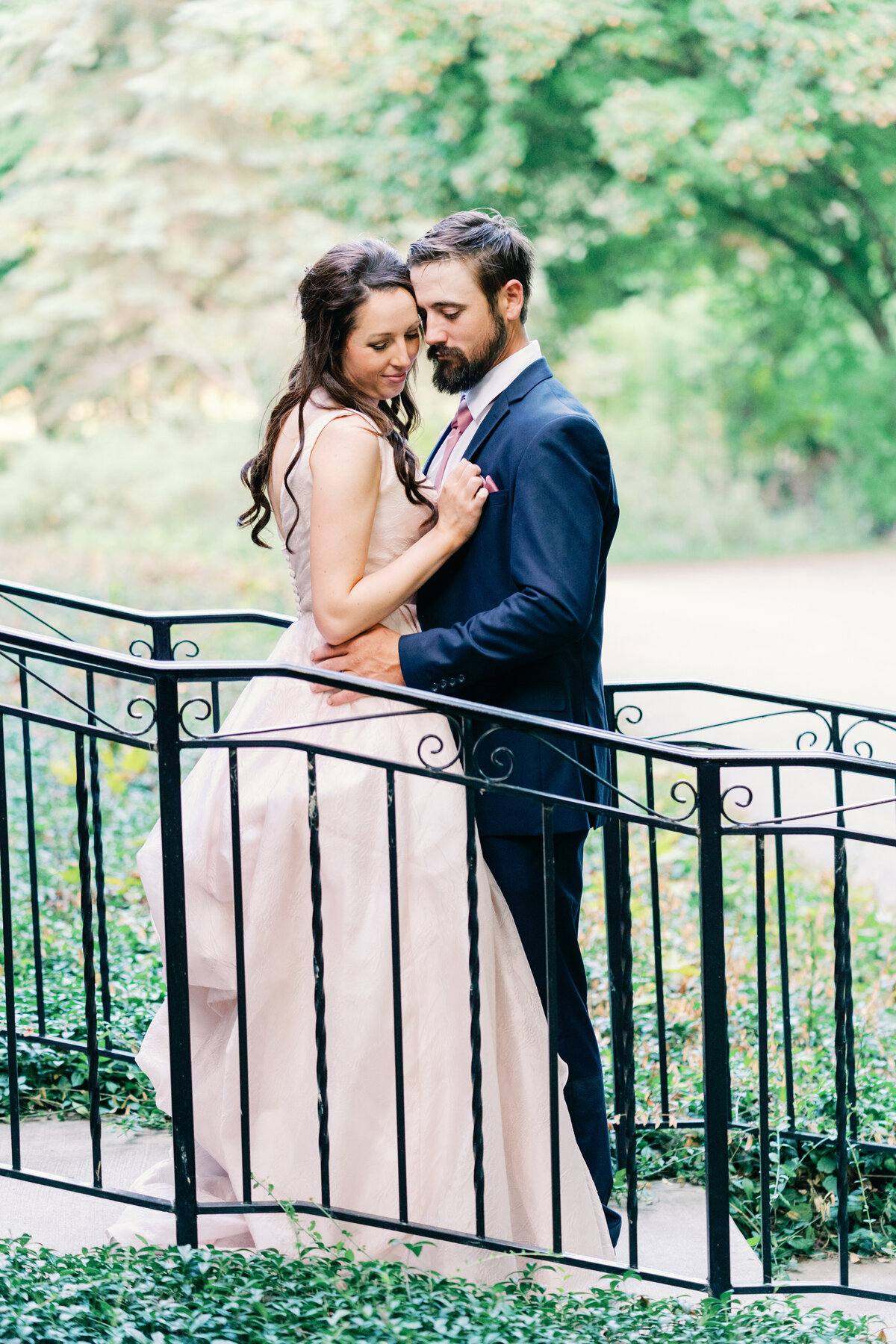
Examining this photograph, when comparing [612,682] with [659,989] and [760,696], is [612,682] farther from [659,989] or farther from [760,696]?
[659,989]

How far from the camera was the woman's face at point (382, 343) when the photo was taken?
9.48 feet

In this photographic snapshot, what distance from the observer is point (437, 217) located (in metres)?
15.8

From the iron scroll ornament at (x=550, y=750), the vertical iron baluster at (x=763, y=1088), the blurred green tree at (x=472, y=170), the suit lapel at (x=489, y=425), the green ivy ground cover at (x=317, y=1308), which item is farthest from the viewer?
the blurred green tree at (x=472, y=170)

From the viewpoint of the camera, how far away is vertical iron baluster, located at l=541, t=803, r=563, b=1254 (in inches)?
107

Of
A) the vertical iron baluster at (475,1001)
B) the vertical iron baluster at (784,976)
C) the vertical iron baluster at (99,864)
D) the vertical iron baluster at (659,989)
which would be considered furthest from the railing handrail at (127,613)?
the vertical iron baluster at (784,976)

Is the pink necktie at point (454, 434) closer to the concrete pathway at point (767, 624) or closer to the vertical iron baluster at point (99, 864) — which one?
the vertical iron baluster at point (99, 864)

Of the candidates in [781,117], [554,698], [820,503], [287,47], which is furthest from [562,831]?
[820,503]

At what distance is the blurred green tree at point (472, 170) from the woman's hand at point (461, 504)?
440 inches

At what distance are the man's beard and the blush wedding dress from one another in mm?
270

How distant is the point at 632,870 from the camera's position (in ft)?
21.1

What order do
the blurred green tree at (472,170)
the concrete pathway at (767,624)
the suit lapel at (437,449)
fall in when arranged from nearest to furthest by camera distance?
1. the suit lapel at (437,449)
2. the blurred green tree at (472,170)
3. the concrete pathway at (767,624)

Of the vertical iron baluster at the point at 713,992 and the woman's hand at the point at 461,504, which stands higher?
the woman's hand at the point at 461,504

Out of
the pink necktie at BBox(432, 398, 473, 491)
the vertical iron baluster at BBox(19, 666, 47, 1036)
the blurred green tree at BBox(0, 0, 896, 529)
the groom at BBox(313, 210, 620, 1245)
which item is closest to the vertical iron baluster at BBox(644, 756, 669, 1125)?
the groom at BBox(313, 210, 620, 1245)

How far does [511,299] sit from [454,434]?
33 centimetres
